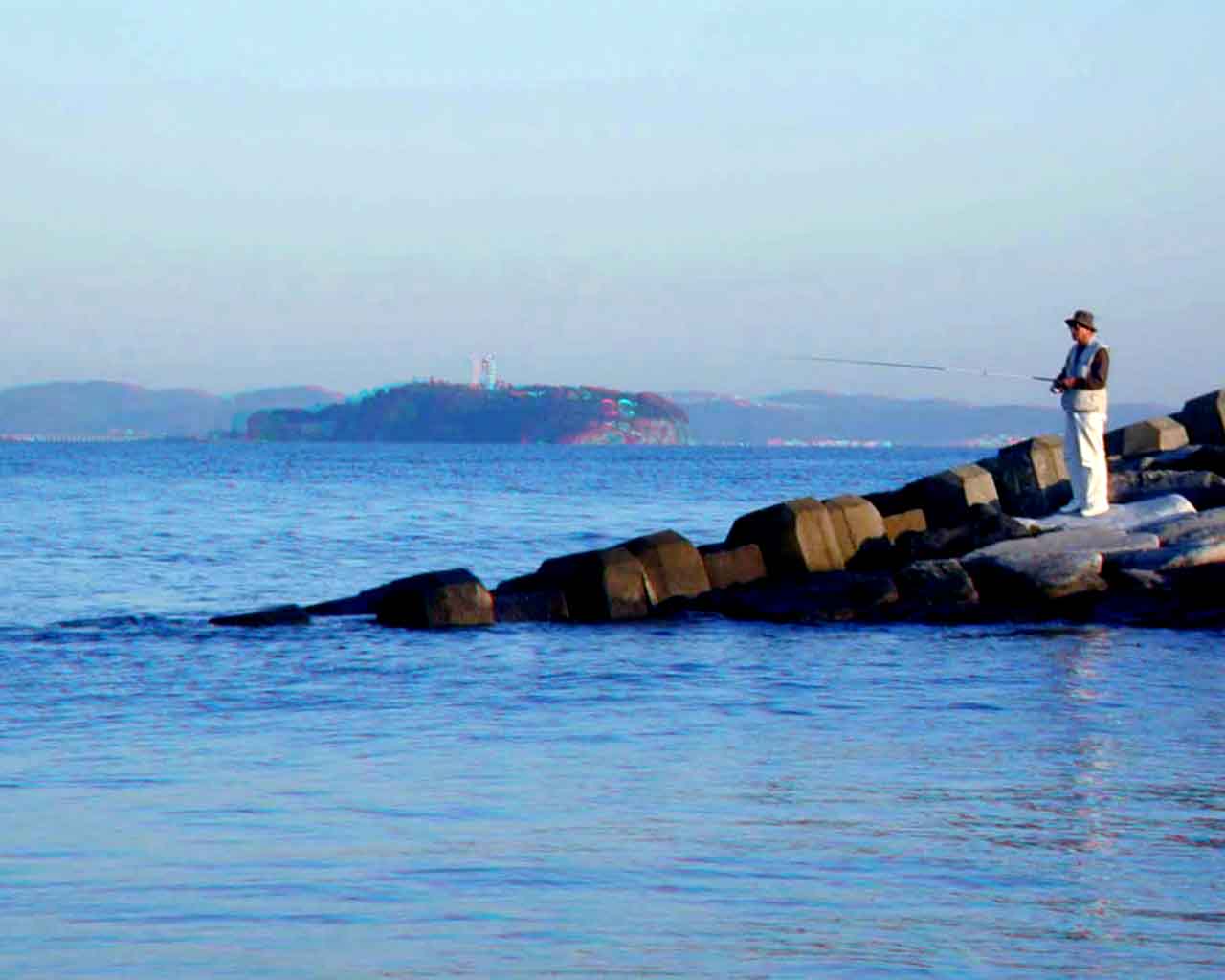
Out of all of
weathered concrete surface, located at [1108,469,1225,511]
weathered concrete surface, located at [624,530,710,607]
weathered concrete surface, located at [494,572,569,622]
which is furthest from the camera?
weathered concrete surface, located at [1108,469,1225,511]

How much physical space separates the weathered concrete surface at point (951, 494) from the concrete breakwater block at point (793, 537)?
5.35 feet

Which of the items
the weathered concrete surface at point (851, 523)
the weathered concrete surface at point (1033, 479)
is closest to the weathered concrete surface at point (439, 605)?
the weathered concrete surface at point (851, 523)

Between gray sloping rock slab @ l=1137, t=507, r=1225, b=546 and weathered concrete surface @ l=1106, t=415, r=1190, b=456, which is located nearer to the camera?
gray sloping rock slab @ l=1137, t=507, r=1225, b=546

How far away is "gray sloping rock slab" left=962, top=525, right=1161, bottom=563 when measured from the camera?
50.8 feet

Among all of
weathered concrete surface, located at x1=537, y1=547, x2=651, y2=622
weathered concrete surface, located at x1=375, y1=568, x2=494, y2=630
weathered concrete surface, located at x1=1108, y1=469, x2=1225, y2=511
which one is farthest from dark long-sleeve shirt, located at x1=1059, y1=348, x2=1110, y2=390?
weathered concrete surface, located at x1=375, y1=568, x2=494, y2=630

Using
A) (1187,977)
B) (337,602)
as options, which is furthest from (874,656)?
(1187,977)

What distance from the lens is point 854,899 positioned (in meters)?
5.95

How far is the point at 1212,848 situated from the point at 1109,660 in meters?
6.21

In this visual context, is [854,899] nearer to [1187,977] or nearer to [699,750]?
[1187,977]

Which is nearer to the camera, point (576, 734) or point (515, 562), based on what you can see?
point (576, 734)

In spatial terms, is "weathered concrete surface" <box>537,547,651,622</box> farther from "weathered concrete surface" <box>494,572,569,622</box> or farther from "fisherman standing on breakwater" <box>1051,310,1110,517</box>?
"fisherman standing on breakwater" <box>1051,310,1110,517</box>

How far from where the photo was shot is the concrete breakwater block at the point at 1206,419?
70.5 feet

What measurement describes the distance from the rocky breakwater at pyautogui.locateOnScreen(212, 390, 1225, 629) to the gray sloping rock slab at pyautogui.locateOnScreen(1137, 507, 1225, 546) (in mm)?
17

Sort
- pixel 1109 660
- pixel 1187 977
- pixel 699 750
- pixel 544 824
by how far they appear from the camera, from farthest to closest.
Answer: pixel 1109 660 < pixel 699 750 < pixel 544 824 < pixel 1187 977
